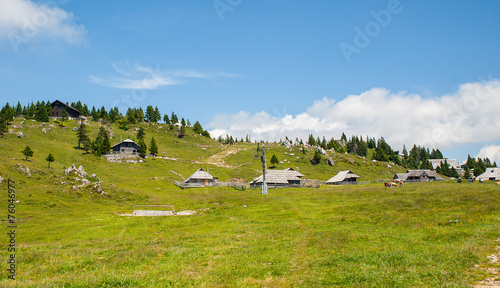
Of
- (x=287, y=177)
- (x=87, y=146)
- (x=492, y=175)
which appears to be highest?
(x=87, y=146)

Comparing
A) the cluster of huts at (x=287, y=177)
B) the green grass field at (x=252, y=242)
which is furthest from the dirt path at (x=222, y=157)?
the green grass field at (x=252, y=242)

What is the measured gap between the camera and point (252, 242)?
2017cm

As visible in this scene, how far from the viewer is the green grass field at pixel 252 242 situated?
481 inches

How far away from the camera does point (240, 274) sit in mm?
13258

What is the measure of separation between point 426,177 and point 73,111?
17833 centimetres

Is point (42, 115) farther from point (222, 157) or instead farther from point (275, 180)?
point (275, 180)

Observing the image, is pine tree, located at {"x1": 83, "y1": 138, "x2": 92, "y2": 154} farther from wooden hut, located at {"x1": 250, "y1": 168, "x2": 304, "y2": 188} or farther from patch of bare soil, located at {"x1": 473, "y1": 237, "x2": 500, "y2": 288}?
patch of bare soil, located at {"x1": 473, "y1": 237, "x2": 500, "y2": 288}

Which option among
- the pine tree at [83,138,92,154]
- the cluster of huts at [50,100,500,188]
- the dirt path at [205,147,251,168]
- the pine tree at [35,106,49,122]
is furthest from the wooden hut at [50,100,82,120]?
the dirt path at [205,147,251,168]

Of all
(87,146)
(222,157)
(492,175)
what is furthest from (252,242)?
(492,175)

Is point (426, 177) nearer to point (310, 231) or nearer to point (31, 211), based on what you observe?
point (310, 231)

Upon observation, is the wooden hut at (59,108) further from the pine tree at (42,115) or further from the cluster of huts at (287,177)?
the pine tree at (42,115)

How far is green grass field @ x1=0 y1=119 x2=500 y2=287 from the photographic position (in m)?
12.2

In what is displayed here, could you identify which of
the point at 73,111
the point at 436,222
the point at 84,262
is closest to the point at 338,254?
the point at 436,222

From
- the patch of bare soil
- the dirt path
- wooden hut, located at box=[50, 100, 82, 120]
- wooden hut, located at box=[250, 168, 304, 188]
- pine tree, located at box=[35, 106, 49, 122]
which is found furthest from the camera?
wooden hut, located at box=[50, 100, 82, 120]
